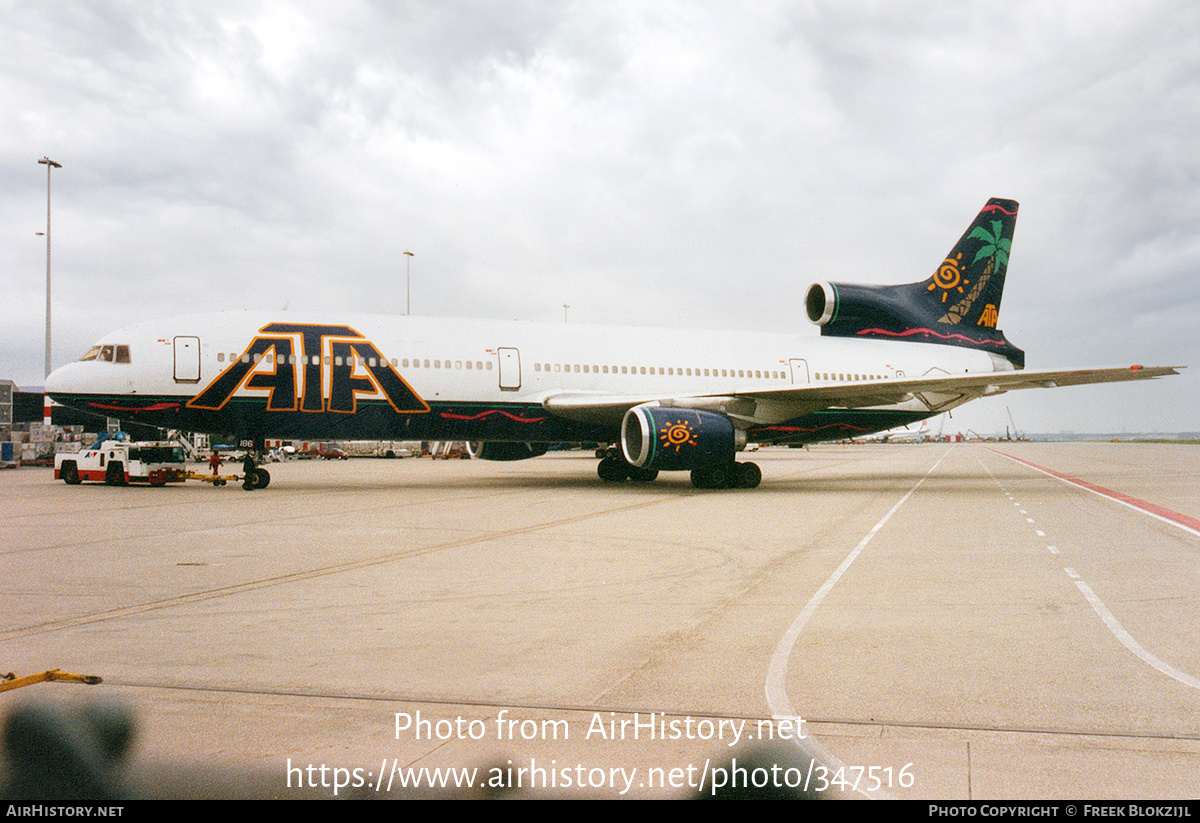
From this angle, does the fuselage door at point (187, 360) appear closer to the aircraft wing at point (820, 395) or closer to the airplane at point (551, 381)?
the airplane at point (551, 381)

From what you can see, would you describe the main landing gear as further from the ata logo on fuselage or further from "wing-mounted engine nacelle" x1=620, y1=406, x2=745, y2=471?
the ata logo on fuselage

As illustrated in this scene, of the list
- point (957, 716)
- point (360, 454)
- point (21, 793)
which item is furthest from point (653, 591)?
point (360, 454)

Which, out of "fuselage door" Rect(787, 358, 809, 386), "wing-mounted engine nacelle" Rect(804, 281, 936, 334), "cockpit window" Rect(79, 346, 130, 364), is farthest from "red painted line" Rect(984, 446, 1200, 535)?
"cockpit window" Rect(79, 346, 130, 364)

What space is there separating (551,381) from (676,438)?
3665mm

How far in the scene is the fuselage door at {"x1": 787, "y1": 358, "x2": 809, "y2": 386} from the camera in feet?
74.8

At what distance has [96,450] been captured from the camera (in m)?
21.7

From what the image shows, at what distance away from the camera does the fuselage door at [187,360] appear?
17391 millimetres

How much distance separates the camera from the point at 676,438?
1800cm

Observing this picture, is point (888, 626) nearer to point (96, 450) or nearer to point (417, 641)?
point (417, 641)

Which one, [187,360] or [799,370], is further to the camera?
[799,370]

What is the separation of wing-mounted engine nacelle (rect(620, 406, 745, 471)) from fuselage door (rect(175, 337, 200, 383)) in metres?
9.07

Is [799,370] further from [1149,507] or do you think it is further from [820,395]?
[1149,507]

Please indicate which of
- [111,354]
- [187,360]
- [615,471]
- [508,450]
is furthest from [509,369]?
[111,354]

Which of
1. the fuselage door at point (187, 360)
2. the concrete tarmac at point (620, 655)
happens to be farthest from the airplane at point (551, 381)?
the concrete tarmac at point (620, 655)
